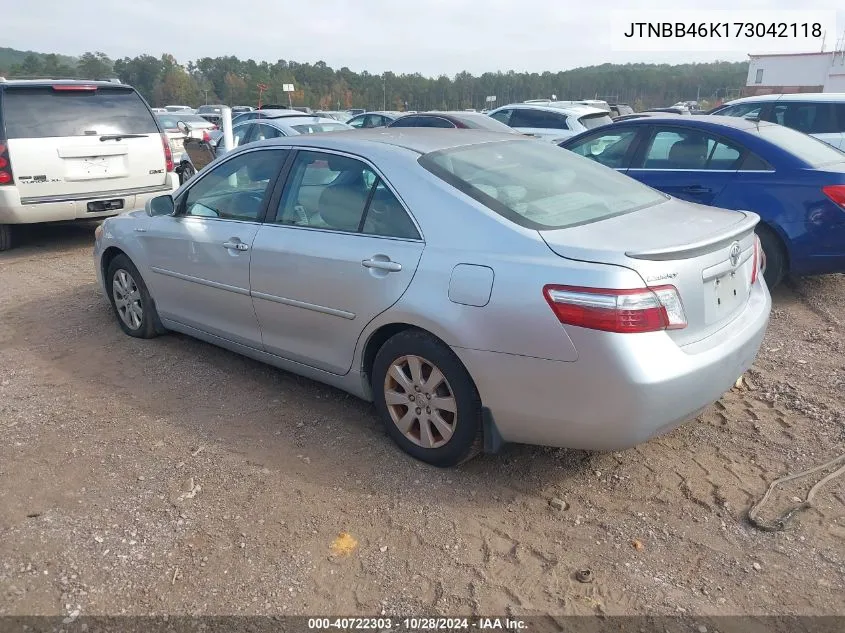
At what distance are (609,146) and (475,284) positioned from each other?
14.8 feet

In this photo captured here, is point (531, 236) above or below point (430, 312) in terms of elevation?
above

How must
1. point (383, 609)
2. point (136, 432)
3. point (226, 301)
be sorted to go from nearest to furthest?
point (383, 609), point (136, 432), point (226, 301)

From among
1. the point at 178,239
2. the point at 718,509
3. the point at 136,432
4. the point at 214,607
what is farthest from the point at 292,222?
the point at 718,509

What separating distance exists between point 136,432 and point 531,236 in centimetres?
239

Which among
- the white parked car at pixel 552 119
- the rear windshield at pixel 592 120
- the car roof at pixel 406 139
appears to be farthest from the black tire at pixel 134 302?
the rear windshield at pixel 592 120

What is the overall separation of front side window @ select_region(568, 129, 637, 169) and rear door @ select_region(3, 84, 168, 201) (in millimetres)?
4930

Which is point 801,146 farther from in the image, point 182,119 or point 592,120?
point 182,119

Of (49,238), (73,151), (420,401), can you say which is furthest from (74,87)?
(420,401)

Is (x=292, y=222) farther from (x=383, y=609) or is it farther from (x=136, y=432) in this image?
(x=383, y=609)

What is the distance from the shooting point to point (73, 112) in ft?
25.1

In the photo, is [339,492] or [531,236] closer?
[531,236]

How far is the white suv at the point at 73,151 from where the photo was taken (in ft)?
24.0

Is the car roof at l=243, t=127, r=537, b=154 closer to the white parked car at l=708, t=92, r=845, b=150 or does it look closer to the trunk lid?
the trunk lid

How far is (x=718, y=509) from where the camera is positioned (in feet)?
9.96
